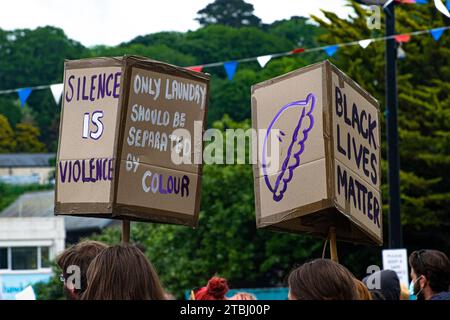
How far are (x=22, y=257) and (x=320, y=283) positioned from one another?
201ft

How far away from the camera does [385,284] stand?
21.1ft

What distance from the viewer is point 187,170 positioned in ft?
20.6

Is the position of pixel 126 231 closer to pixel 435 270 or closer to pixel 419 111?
pixel 435 270

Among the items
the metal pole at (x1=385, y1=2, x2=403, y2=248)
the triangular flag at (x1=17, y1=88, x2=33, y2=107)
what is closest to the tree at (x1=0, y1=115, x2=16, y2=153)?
the metal pole at (x1=385, y1=2, x2=403, y2=248)

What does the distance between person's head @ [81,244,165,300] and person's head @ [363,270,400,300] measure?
241 cm

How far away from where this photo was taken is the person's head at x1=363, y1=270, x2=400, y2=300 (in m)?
6.38

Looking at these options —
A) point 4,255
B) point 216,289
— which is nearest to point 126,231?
point 216,289

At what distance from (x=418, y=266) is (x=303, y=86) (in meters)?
1.05

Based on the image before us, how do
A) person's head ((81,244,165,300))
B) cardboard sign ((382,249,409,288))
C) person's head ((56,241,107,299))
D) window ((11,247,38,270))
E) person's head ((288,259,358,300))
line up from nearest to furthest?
person's head ((81,244,165,300)) → person's head ((288,259,358,300)) → person's head ((56,241,107,299)) → cardboard sign ((382,249,409,288)) → window ((11,247,38,270))

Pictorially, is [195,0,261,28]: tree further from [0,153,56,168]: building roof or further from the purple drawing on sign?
[0,153,56,168]: building roof

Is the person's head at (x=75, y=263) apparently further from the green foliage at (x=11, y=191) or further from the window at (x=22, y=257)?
the green foliage at (x=11, y=191)

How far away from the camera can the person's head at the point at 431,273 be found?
600cm

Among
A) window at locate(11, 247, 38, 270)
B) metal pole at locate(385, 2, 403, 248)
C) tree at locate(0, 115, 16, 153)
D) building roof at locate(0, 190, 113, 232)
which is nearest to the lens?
→ metal pole at locate(385, 2, 403, 248)

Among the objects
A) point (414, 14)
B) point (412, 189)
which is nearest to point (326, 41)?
point (414, 14)
